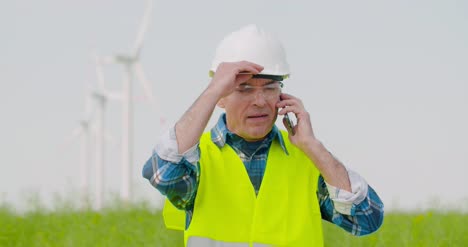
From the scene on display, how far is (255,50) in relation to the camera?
380 cm

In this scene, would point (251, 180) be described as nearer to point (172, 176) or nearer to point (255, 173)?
point (255, 173)

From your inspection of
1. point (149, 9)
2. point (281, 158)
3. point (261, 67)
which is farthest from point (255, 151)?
point (149, 9)

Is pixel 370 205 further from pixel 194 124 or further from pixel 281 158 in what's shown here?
pixel 194 124

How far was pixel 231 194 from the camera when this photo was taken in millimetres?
3674

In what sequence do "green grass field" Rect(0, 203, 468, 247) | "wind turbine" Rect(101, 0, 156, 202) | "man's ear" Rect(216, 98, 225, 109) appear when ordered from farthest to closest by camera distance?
"wind turbine" Rect(101, 0, 156, 202) → "green grass field" Rect(0, 203, 468, 247) → "man's ear" Rect(216, 98, 225, 109)

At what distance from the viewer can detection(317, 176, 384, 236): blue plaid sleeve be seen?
361 cm

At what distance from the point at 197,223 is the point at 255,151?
54cm

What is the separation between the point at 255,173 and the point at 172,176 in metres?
0.59

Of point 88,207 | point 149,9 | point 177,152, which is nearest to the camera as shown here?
point 177,152

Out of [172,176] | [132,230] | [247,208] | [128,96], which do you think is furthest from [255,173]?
[128,96]

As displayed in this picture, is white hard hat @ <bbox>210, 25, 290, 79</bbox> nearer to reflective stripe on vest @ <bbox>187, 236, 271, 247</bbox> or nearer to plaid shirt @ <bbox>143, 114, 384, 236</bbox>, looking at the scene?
plaid shirt @ <bbox>143, 114, 384, 236</bbox>

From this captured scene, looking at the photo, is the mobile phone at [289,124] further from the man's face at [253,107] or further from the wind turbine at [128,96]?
the wind turbine at [128,96]

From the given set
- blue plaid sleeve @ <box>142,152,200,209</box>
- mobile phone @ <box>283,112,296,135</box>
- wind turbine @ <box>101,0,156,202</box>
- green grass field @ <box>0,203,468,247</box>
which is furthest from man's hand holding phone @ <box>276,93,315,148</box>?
wind turbine @ <box>101,0,156,202</box>

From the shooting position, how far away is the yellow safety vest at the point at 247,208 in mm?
3656
